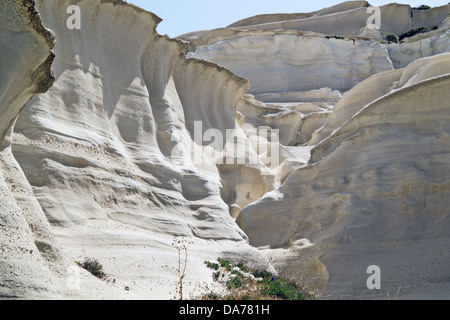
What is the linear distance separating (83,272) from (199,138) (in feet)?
26.3

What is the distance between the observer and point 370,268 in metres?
11.1

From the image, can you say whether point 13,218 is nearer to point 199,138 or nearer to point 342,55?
point 199,138

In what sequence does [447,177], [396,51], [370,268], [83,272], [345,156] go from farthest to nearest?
[396,51], [345,156], [447,177], [370,268], [83,272]

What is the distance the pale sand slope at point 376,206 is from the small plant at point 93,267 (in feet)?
14.6

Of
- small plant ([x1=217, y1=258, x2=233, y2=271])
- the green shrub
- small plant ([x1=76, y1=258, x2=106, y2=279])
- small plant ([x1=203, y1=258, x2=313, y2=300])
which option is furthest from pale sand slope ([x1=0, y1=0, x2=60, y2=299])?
small plant ([x1=217, y1=258, x2=233, y2=271])

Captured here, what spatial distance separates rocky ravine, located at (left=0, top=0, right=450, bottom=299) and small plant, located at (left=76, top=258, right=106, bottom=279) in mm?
207

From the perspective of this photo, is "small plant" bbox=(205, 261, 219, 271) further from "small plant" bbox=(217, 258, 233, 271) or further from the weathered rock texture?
the weathered rock texture

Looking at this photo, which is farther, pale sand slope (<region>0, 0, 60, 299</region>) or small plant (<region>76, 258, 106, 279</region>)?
small plant (<region>76, 258, 106, 279</region>)

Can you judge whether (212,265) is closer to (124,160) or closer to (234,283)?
(234,283)

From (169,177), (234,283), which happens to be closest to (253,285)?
(234,283)

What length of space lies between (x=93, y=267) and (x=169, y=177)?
4.60m

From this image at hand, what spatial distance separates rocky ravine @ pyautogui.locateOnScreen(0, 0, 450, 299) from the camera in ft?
24.2

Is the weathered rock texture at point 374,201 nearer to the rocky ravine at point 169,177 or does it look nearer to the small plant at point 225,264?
the rocky ravine at point 169,177

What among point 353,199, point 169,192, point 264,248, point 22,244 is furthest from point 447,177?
point 22,244
